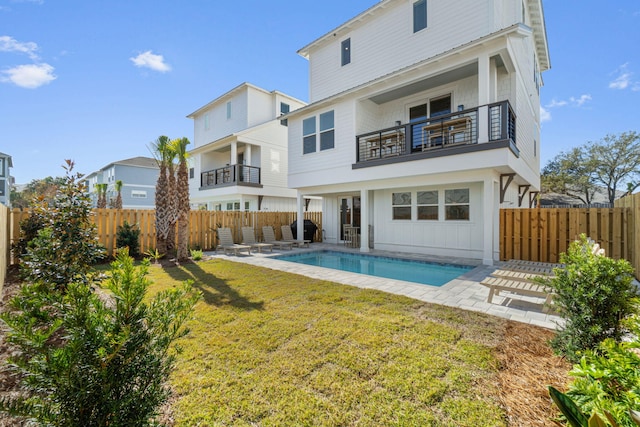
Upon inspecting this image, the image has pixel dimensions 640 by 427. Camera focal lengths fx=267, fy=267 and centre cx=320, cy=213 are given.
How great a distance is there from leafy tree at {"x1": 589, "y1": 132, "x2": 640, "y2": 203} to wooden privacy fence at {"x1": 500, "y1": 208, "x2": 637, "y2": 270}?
3554 centimetres

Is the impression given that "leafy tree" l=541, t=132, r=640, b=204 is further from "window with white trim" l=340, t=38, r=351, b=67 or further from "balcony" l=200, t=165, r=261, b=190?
"balcony" l=200, t=165, r=261, b=190

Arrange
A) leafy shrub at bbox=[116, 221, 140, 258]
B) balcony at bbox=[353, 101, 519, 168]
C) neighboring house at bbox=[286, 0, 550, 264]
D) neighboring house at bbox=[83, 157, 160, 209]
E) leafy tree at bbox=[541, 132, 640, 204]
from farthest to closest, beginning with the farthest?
1. neighboring house at bbox=[83, 157, 160, 209]
2. leafy tree at bbox=[541, 132, 640, 204]
3. leafy shrub at bbox=[116, 221, 140, 258]
4. neighboring house at bbox=[286, 0, 550, 264]
5. balcony at bbox=[353, 101, 519, 168]

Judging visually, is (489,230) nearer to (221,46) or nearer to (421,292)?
(421,292)

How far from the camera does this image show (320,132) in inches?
552

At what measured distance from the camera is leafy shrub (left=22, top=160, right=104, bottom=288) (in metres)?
4.70

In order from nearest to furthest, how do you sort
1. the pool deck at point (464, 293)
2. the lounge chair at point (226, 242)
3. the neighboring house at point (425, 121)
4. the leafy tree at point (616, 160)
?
the pool deck at point (464, 293) < the neighboring house at point (425, 121) < the lounge chair at point (226, 242) < the leafy tree at point (616, 160)

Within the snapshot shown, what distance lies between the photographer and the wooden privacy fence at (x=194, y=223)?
1098cm

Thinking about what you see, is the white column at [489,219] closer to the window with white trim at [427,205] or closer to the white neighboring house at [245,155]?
the window with white trim at [427,205]

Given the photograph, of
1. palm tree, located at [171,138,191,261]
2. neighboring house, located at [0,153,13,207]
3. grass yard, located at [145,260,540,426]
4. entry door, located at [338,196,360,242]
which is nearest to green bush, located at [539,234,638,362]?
grass yard, located at [145,260,540,426]

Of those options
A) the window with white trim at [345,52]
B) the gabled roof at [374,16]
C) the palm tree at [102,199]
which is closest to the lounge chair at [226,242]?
the window with white trim at [345,52]

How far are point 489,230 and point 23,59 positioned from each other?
1911 cm

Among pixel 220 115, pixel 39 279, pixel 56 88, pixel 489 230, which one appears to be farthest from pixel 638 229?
Result: pixel 220 115

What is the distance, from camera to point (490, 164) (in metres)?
8.70

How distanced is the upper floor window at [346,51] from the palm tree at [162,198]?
32.3 feet
